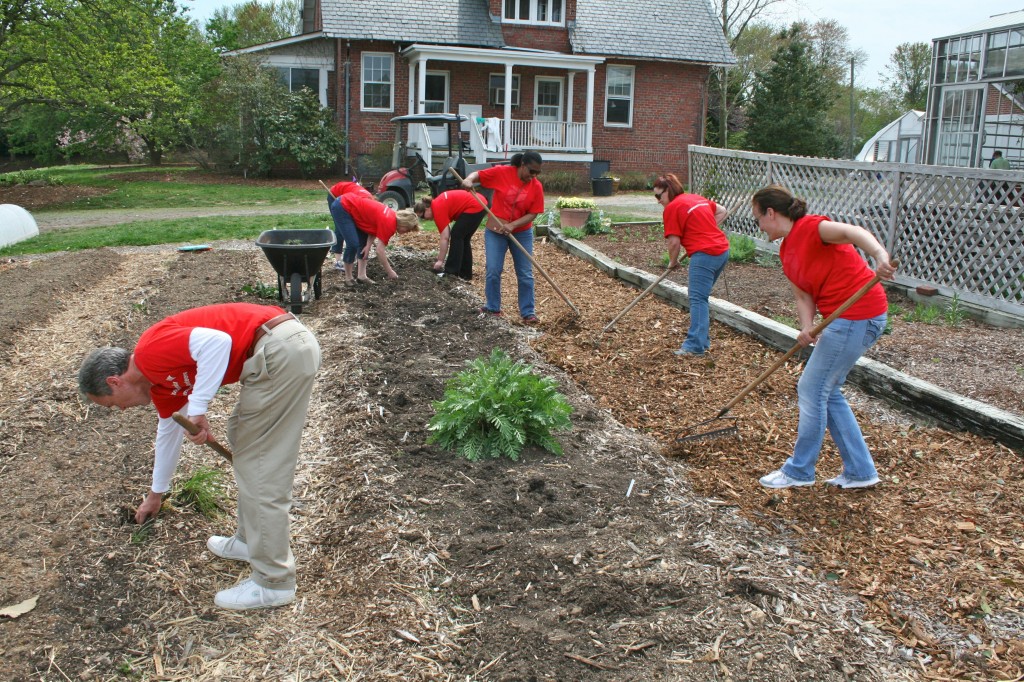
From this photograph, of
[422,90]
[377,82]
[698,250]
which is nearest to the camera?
[698,250]

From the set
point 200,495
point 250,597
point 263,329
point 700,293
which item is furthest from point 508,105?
point 250,597

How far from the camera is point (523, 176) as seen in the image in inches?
331

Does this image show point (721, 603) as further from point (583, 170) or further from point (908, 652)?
point (583, 170)

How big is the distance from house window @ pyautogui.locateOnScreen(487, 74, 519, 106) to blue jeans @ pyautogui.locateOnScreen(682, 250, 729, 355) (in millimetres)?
21169

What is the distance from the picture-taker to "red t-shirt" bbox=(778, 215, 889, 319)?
14.8 ft

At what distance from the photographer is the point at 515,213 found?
856 centimetres

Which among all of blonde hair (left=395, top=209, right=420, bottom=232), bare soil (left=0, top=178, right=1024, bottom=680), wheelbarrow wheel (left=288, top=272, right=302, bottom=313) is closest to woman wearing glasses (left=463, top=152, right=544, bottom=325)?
blonde hair (left=395, top=209, right=420, bottom=232)

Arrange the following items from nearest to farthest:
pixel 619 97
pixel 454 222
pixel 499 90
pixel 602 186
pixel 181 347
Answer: pixel 181 347 < pixel 454 222 < pixel 602 186 < pixel 499 90 < pixel 619 97

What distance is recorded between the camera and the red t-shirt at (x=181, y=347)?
335cm

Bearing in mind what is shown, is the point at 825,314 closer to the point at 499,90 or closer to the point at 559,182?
the point at 559,182

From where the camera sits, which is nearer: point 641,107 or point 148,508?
point 148,508

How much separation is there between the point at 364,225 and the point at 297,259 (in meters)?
1.22

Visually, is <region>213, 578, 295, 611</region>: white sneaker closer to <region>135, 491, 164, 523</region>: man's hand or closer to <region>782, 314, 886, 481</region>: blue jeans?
<region>135, 491, 164, 523</region>: man's hand

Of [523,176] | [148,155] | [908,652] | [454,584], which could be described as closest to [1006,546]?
[908,652]
